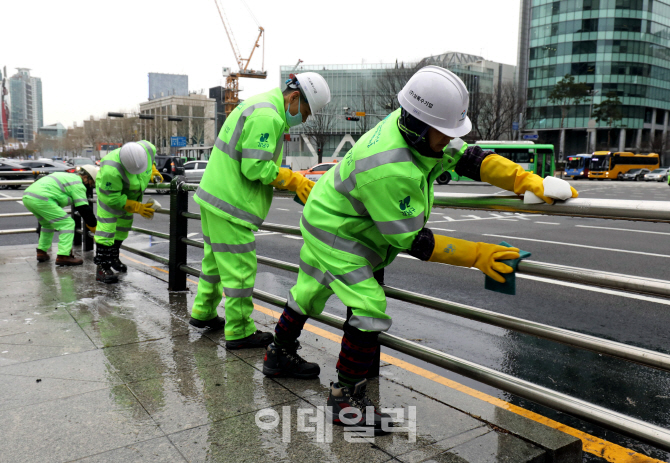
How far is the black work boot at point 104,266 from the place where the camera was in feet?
17.9

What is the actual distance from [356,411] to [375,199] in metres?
0.99

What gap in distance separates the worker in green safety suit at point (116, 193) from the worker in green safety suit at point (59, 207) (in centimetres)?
93

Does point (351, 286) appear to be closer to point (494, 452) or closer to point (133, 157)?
point (494, 452)

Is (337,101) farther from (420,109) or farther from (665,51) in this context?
(420,109)

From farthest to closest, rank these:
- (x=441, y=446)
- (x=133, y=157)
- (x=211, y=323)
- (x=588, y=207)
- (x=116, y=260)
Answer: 1. (x=116, y=260)
2. (x=133, y=157)
3. (x=211, y=323)
4. (x=441, y=446)
5. (x=588, y=207)

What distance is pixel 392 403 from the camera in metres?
2.62

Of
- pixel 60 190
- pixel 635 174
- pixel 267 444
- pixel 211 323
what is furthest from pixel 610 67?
pixel 267 444

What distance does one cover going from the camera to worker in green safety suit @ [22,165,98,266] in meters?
6.42

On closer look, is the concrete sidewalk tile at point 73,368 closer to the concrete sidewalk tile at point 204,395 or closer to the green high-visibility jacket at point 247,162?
the concrete sidewalk tile at point 204,395

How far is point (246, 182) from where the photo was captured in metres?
3.30

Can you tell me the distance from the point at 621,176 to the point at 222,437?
50.6 meters

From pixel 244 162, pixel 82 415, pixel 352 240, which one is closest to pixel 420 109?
pixel 352 240

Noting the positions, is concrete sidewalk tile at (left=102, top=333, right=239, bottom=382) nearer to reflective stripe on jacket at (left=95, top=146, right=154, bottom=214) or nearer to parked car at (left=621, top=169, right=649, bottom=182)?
reflective stripe on jacket at (left=95, top=146, right=154, bottom=214)

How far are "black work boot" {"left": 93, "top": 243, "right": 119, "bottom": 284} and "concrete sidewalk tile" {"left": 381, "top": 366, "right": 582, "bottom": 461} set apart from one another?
354 cm
